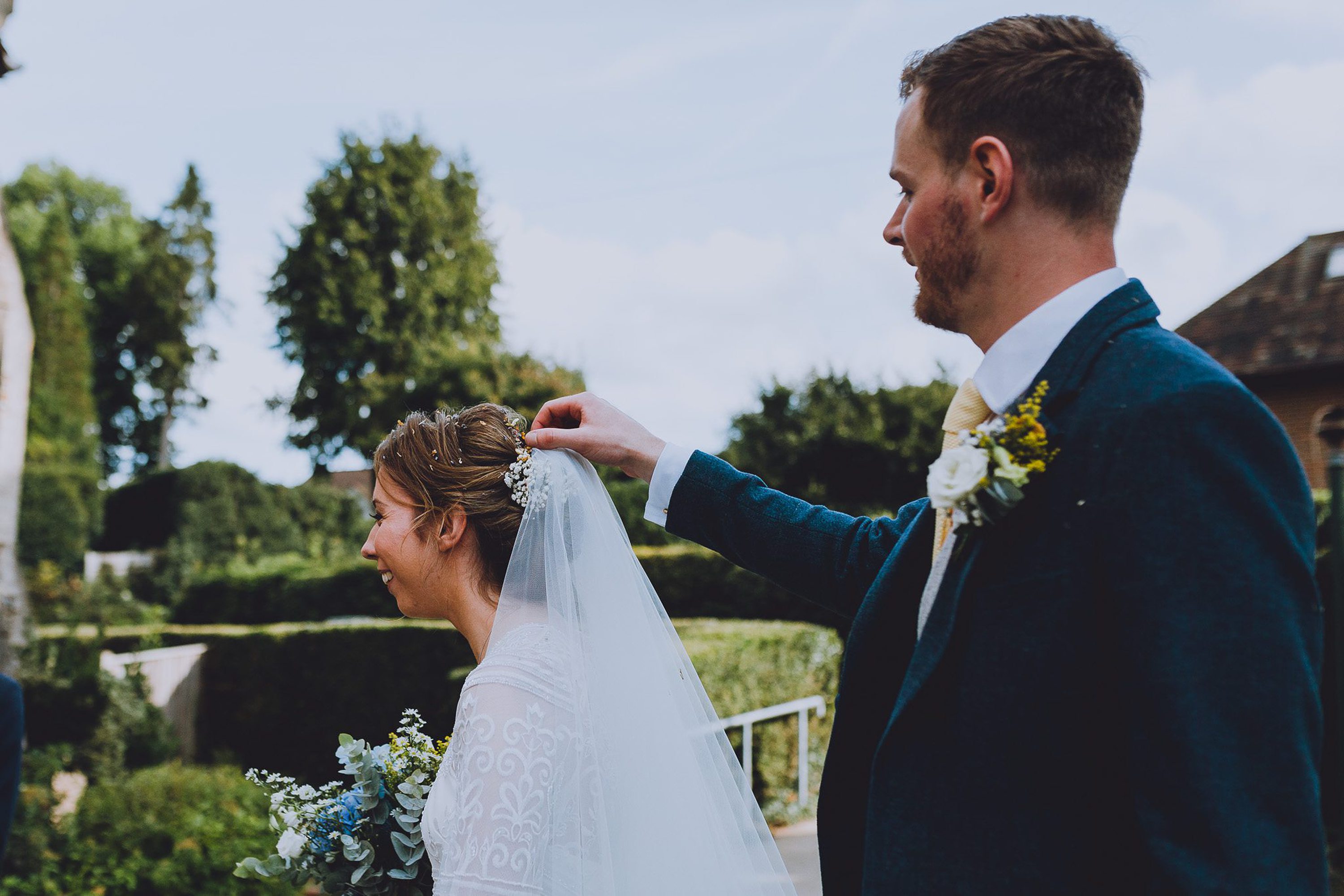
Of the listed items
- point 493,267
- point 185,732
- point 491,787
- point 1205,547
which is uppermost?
point 493,267

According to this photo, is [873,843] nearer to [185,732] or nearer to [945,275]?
[945,275]

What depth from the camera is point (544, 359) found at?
18.8 meters

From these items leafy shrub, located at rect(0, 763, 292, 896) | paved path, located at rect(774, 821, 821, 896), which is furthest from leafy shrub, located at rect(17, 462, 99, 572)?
paved path, located at rect(774, 821, 821, 896)

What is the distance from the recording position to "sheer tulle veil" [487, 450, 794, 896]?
6.94 feet

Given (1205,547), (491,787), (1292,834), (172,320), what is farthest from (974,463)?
(172,320)

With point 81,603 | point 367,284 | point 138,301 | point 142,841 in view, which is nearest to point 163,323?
point 138,301

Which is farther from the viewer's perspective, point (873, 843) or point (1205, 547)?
point (873, 843)

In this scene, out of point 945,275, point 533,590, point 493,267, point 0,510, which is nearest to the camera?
point 945,275

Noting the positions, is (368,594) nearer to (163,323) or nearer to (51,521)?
(51,521)

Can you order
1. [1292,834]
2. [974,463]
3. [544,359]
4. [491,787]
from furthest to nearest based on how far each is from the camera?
[544,359] → [491,787] → [974,463] → [1292,834]

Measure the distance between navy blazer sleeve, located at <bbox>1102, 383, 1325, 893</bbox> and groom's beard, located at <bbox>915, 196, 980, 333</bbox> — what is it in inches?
14.3

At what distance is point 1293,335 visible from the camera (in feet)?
58.0

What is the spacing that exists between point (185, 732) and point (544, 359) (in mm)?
8386

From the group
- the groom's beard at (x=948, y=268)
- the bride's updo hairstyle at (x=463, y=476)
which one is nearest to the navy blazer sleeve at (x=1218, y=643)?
the groom's beard at (x=948, y=268)
